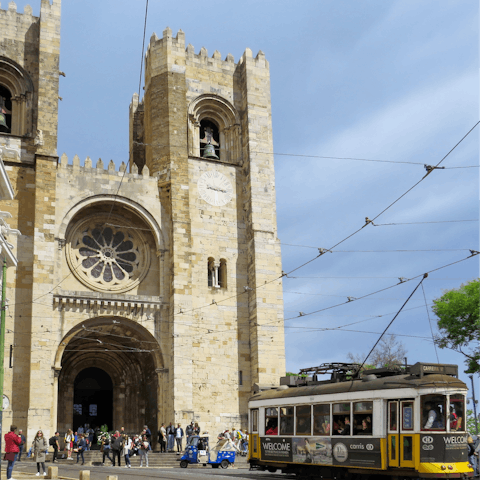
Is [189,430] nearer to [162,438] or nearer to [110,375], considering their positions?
[162,438]

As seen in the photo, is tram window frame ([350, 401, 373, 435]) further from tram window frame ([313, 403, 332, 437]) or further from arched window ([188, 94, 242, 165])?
arched window ([188, 94, 242, 165])

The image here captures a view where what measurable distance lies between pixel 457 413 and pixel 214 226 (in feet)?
57.9

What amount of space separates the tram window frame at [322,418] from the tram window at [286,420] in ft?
3.05

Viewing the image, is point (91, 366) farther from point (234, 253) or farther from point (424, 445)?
point (424, 445)

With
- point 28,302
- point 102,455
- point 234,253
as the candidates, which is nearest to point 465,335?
point 234,253

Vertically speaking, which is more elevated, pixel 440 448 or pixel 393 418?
pixel 393 418

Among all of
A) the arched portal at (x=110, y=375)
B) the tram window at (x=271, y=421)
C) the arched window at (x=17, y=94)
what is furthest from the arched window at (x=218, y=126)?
the tram window at (x=271, y=421)

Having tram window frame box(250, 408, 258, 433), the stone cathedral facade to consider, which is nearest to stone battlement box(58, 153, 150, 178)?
the stone cathedral facade

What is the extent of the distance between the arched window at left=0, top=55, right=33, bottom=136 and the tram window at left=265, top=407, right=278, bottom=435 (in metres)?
16.8

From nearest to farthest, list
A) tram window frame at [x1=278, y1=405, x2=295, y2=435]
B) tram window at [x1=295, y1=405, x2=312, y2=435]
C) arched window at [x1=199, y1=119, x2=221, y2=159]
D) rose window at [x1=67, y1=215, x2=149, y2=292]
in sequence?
1. tram window at [x1=295, y1=405, x2=312, y2=435]
2. tram window frame at [x1=278, y1=405, x2=295, y2=435]
3. rose window at [x1=67, y1=215, x2=149, y2=292]
4. arched window at [x1=199, y1=119, x2=221, y2=159]

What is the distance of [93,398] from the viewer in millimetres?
31641

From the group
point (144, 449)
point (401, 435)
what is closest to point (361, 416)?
point (401, 435)

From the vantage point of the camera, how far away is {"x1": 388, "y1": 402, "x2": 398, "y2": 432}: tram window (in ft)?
42.4

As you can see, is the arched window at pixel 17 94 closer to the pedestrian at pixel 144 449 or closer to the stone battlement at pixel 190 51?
the stone battlement at pixel 190 51
